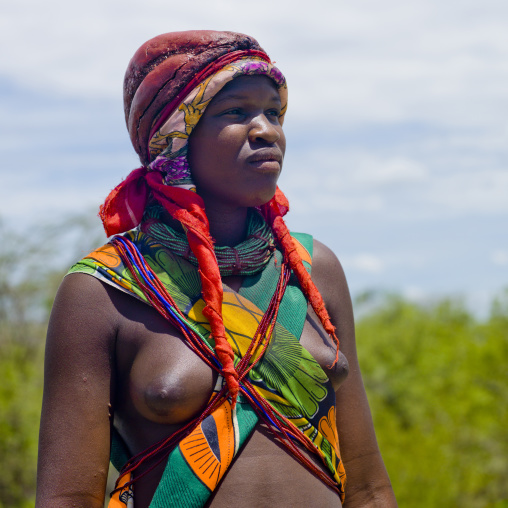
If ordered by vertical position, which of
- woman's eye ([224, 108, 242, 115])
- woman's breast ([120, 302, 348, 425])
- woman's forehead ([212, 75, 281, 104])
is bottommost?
woman's breast ([120, 302, 348, 425])

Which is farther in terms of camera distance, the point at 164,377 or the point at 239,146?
the point at 239,146

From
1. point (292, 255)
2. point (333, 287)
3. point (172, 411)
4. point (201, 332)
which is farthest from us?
point (333, 287)

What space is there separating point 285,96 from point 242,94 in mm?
228

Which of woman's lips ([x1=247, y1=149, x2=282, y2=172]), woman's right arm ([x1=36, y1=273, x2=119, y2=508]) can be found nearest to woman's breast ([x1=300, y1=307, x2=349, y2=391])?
woman's lips ([x1=247, y1=149, x2=282, y2=172])

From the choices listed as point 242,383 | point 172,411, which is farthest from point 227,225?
point 172,411

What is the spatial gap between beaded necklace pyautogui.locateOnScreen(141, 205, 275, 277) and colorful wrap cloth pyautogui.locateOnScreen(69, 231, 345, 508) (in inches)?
1.1

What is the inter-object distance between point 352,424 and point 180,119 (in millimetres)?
1217

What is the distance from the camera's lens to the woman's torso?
2168 mm

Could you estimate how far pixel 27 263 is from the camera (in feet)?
72.8

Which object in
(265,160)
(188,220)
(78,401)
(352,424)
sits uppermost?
(265,160)

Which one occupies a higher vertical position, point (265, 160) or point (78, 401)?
point (265, 160)

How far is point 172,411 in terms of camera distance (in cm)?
215

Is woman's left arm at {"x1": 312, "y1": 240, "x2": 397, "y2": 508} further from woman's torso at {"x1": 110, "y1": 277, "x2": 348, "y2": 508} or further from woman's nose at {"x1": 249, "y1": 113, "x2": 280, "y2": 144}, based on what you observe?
woman's nose at {"x1": 249, "y1": 113, "x2": 280, "y2": 144}

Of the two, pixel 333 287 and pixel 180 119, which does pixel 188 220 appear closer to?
pixel 180 119
